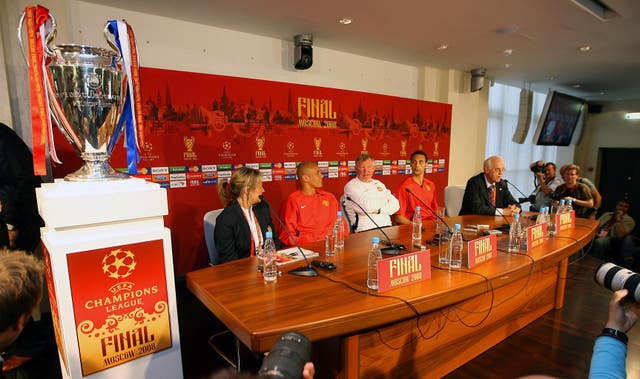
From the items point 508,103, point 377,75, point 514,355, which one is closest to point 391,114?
point 377,75

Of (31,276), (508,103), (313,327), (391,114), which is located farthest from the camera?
(508,103)

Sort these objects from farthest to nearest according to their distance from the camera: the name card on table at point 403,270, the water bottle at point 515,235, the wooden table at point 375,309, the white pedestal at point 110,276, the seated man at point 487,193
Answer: the seated man at point 487,193 < the water bottle at point 515,235 < the name card on table at point 403,270 < the wooden table at point 375,309 < the white pedestal at point 110,276

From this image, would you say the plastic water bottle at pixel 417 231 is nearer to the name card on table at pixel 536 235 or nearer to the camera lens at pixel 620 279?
the name card on table at pixel 536 235

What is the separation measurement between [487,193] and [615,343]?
2247 mm

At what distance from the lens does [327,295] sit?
4.19 ft

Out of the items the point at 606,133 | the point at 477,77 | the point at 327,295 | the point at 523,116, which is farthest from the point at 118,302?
the point at 606,133

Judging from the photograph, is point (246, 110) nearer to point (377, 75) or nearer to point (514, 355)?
point (377, 75)

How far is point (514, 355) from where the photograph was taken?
1910mm

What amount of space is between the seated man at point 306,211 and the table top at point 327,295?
2.03ft

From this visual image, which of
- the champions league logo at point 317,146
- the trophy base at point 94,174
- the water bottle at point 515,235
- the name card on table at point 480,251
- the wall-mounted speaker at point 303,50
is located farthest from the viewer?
the champions league logo at point 317,146

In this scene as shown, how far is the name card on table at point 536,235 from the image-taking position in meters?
1.89

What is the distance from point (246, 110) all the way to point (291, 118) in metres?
0.50

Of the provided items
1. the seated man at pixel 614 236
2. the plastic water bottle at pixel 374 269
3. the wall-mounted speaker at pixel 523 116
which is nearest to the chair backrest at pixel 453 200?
the seated man at pixel 614 236

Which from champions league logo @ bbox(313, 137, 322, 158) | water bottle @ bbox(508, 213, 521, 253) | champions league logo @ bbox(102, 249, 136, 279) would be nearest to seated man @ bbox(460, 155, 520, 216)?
water bottle @ bbox(508, 213, 521, 253)
